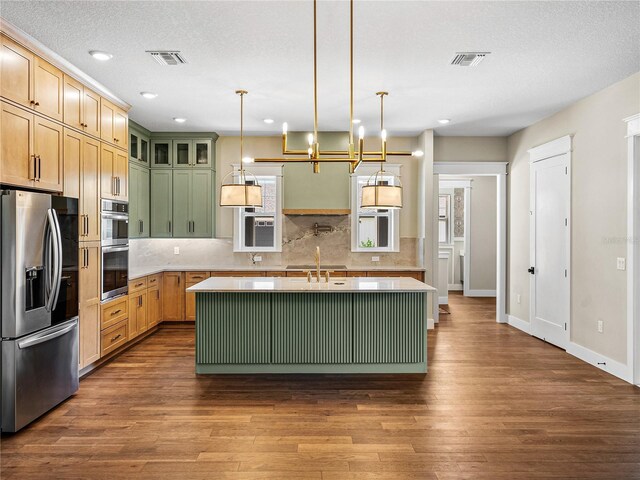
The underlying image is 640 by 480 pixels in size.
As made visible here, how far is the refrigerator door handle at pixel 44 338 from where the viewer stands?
298cm

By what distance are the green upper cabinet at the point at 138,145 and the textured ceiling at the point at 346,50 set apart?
0.66 m

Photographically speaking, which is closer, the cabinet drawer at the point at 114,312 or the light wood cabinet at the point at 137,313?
the cabinet drawer at the point at 114,312

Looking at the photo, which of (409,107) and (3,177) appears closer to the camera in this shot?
(3,177)

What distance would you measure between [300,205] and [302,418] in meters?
3.66

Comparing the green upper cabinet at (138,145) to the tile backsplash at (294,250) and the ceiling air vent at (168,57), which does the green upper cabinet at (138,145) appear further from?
the ceiling air vent at (168,57)

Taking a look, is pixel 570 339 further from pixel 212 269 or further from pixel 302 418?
pixel 212 269

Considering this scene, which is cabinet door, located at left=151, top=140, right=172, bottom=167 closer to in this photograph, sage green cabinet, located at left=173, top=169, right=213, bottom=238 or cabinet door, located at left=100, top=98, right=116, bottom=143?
sage green cabinet, located at left=173, top=169, right=213, bottom=238

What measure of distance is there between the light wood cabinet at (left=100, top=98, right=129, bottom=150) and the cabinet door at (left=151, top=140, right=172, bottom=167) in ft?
4.62

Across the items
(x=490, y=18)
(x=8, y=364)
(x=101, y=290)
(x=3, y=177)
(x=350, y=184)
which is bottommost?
(x=8, y=364)

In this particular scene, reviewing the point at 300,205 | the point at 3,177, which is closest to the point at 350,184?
the point at 300,205

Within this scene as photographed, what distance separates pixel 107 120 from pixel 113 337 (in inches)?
89.4

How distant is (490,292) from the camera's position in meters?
9.31

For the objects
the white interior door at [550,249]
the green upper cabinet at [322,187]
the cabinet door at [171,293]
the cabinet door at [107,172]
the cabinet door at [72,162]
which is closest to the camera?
the cabinet door at [72,162]

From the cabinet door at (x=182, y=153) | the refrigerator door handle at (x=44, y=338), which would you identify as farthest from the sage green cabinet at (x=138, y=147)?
the refrigerator door handle at (x=44, y=338)
